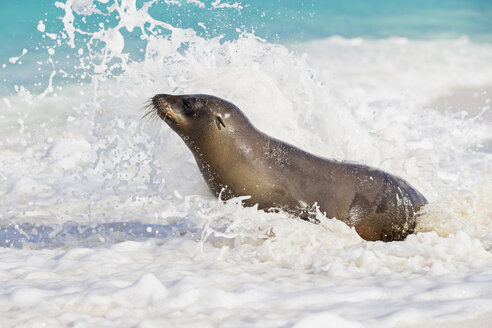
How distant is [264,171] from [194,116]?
0.65 meters

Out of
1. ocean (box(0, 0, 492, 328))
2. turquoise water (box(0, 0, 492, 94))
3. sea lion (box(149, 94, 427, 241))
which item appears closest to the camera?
ocean (box(0, 0, 492, 328))

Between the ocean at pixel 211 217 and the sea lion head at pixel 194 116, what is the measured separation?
50 cm

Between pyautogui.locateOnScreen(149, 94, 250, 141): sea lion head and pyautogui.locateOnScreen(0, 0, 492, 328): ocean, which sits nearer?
pyautogui.locateOnScreen(0, 0, 492, 328): ocean

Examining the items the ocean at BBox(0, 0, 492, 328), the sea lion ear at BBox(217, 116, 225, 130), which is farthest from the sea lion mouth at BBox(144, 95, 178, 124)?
the ocean at BBox(0, 0, 492, 328)

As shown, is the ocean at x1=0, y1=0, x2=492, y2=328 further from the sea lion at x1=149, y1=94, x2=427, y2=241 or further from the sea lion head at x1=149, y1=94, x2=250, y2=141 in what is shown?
the sea lion head at x1=149, y1=94, x2=250, y2=141

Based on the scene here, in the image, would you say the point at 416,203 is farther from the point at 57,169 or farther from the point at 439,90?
the point at 439,90

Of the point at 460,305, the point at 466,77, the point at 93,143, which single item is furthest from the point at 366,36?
the point at 460,305

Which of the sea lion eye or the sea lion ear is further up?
the sea lion eye

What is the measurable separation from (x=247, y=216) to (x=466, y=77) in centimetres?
1382

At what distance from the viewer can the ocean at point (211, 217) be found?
330cm

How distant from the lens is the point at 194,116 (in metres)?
5.00

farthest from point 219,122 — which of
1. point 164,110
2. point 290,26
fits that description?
point 290,26

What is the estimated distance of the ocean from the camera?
10.8 ft

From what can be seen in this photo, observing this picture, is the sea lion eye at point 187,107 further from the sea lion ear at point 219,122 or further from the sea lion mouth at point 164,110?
the sea lion ear at point 219,122
